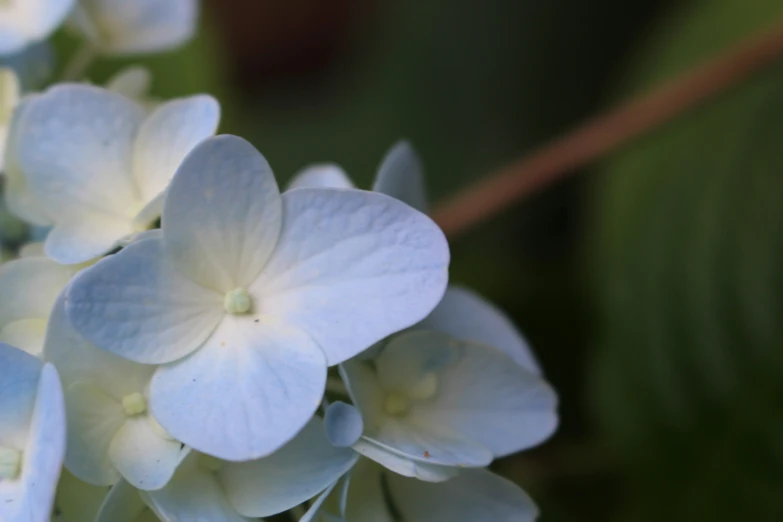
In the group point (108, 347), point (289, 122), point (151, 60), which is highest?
point (108, 347)

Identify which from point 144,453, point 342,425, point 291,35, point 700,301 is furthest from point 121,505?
point 291,35

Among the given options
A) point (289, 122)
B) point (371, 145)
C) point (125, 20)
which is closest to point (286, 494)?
point (125, 20)

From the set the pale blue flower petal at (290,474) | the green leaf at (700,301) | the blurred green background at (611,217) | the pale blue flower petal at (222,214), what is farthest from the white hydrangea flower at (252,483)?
the green leaf at (700,301)

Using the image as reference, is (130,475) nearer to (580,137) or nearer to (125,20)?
(125,20)

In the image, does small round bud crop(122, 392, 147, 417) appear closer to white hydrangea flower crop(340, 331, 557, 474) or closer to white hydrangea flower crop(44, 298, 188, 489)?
white hydrangea flower crop(44, 298, 188, 489)

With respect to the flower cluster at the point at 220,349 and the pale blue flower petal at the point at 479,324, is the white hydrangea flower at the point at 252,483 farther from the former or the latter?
the pale blue flower petal at the point at 479,324
